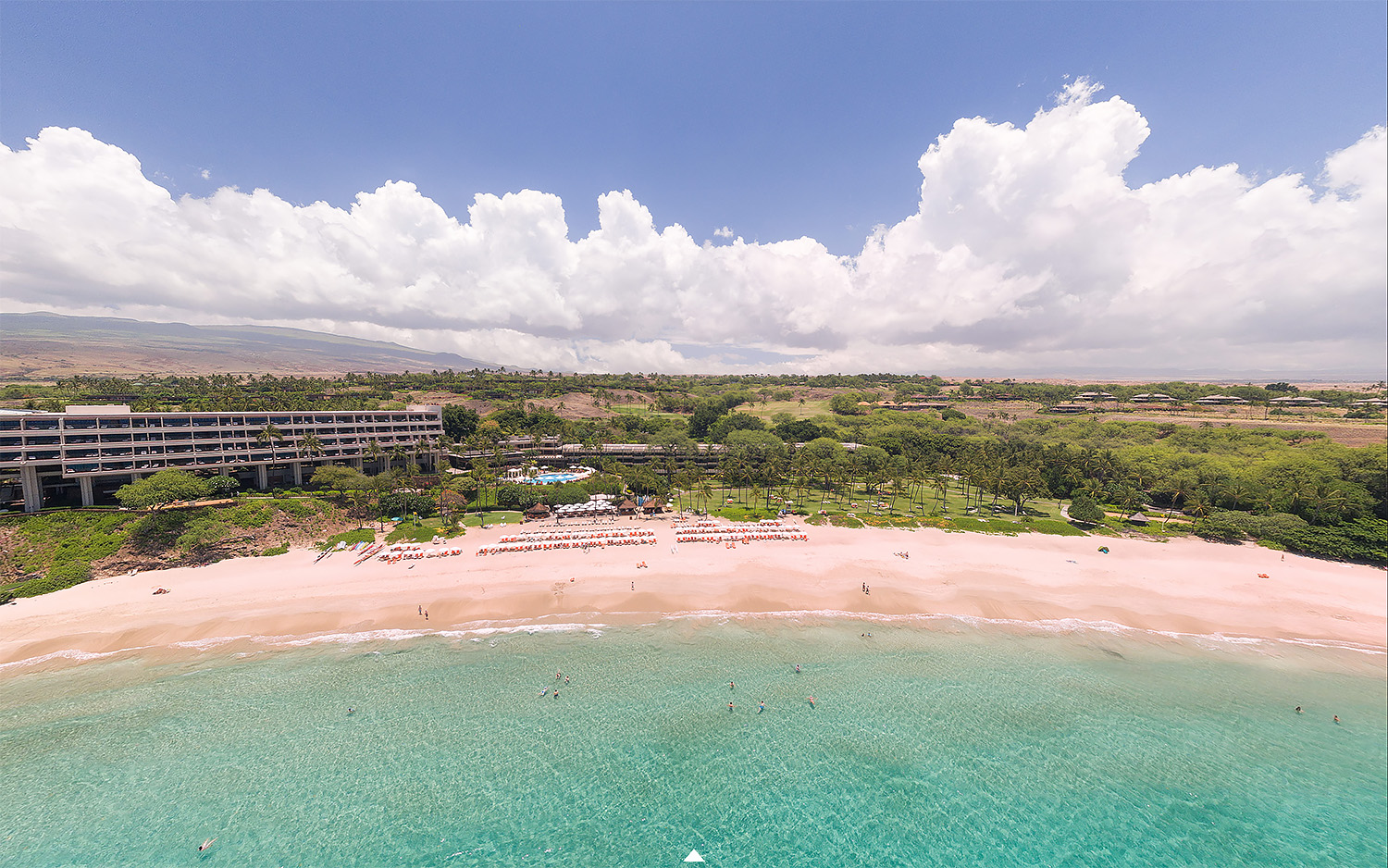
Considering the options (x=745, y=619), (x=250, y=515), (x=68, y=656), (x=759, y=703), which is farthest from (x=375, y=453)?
(x=759, y=703)

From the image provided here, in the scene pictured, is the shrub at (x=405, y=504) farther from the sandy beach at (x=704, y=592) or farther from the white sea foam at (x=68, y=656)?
the white sea foam at (x=68, y=656)

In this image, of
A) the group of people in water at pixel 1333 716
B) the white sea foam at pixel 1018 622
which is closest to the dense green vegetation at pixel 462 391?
the white sea foam at pixel 1018 622

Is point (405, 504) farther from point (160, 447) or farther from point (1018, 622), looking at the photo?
point (1018, 622)

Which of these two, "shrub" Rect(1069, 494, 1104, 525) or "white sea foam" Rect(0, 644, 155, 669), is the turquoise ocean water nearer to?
"white sea foam" Rect(0, 644, 155, 669)

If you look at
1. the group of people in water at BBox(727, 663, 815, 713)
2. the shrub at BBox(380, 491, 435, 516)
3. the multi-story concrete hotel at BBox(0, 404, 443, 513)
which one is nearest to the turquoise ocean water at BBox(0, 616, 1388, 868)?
the group of people in water at BBox(727, 663, 815, 713)

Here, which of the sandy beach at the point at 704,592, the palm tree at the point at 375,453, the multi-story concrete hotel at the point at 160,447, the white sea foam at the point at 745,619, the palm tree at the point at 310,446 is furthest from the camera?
the palm tree at the point at 375,453
